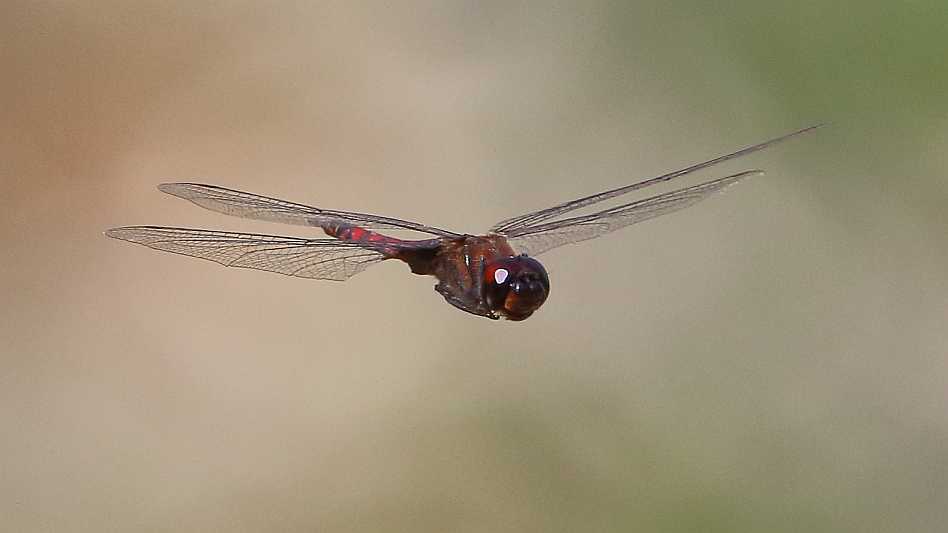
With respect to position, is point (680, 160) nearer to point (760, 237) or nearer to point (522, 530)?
point (760, 237)

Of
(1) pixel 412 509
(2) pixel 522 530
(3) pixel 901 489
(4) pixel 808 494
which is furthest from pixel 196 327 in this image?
(3) pixel 901 489

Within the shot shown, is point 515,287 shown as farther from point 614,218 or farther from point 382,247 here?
point 614,218

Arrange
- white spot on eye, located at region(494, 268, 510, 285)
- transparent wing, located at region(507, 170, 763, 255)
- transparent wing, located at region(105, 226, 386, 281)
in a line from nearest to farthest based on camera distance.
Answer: transparent wing, located at region(105, 226, 386, 281)
white spot on eye, located at region(494, 268, 510, 285)
transparent wing, located at region(507, 170, 763, 255)

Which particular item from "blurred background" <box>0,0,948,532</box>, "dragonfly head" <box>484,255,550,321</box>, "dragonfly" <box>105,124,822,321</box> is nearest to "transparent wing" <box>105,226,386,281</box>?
"dragonfly" <box>105,124,822,321</box>

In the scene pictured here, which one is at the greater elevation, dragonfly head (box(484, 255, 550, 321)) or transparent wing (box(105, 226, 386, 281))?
transparent wing (box(105, 226, 386, 281))

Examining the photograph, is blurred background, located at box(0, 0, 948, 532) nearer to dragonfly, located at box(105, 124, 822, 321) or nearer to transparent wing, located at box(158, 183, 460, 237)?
dragonfly, located at box(105, 124, 822, 321)

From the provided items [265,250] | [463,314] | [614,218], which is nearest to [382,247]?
[265,250]

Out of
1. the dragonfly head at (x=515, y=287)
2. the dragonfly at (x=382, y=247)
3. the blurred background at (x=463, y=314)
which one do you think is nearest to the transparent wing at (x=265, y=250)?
the dragonfly at (x=382, y=247)
